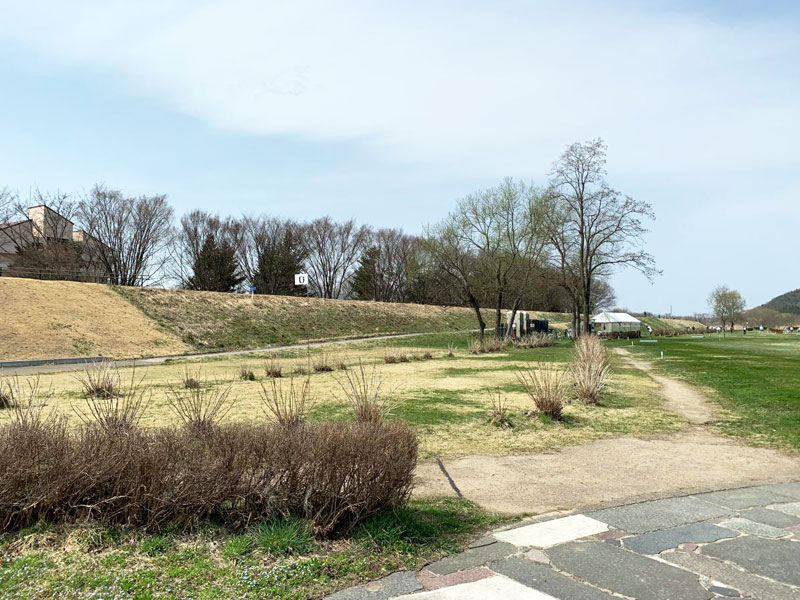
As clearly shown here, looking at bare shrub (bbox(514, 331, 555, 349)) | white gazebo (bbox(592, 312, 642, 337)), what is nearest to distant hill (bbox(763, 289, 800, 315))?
white gazebo (bbox(592, 312, 642, 337))

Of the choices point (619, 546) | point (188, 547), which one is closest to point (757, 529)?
point (619, 546)

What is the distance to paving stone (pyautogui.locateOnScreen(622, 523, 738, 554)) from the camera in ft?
13.5

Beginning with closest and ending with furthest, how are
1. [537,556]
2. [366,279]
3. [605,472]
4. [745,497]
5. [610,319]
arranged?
[537,556]
[745,497]
[605,472]
[610,319]
[366,279]

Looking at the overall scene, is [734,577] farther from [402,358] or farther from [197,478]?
[402,358]

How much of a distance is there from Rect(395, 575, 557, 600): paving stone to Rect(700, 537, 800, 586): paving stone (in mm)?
585

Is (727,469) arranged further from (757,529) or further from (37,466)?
(37,466)

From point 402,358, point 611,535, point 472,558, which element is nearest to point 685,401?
point 611,535

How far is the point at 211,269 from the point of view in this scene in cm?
6462

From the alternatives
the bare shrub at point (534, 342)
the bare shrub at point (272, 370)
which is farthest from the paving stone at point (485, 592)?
the bare shrub at point (534, 342)

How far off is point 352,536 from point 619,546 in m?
1.82

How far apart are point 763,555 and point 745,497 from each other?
176cm

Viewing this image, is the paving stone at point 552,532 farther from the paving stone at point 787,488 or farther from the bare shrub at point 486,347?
the bare shrub at point 486,347

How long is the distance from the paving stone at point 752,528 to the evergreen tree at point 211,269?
63513 mm

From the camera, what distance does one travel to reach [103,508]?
4.12 meters
